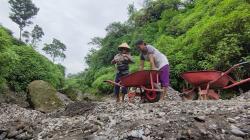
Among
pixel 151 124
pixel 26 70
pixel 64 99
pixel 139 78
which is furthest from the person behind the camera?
pixel 26 70

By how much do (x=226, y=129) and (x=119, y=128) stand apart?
1.84 metres

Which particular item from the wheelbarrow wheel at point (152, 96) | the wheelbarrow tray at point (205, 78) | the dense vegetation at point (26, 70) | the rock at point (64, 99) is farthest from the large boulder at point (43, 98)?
the wheelbarrow tray at point (205, 78)

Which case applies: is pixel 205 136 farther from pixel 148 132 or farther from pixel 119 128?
pixel 119 128

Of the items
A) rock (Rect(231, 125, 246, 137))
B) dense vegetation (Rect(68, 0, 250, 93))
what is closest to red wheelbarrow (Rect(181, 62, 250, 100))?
rock (Rect(231, 125, 246, 137))

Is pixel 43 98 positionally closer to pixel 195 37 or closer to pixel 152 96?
pixel 152 96

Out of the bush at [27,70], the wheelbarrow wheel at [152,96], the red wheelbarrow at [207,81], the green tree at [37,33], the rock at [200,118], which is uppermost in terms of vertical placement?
the green tree at [37,33]

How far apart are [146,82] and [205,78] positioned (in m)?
1.43

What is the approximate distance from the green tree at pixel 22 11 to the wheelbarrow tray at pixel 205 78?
156 feet

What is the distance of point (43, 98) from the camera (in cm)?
1544

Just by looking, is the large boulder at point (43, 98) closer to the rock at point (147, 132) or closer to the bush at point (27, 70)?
the bush at point (27, 70)

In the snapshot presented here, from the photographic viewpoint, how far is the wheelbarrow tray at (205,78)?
36.9ft

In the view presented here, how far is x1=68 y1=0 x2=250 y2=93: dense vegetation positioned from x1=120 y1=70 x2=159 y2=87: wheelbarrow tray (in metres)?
6.69

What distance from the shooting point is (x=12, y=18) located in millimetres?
58594

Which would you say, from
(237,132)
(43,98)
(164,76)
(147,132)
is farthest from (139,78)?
(43,98)
